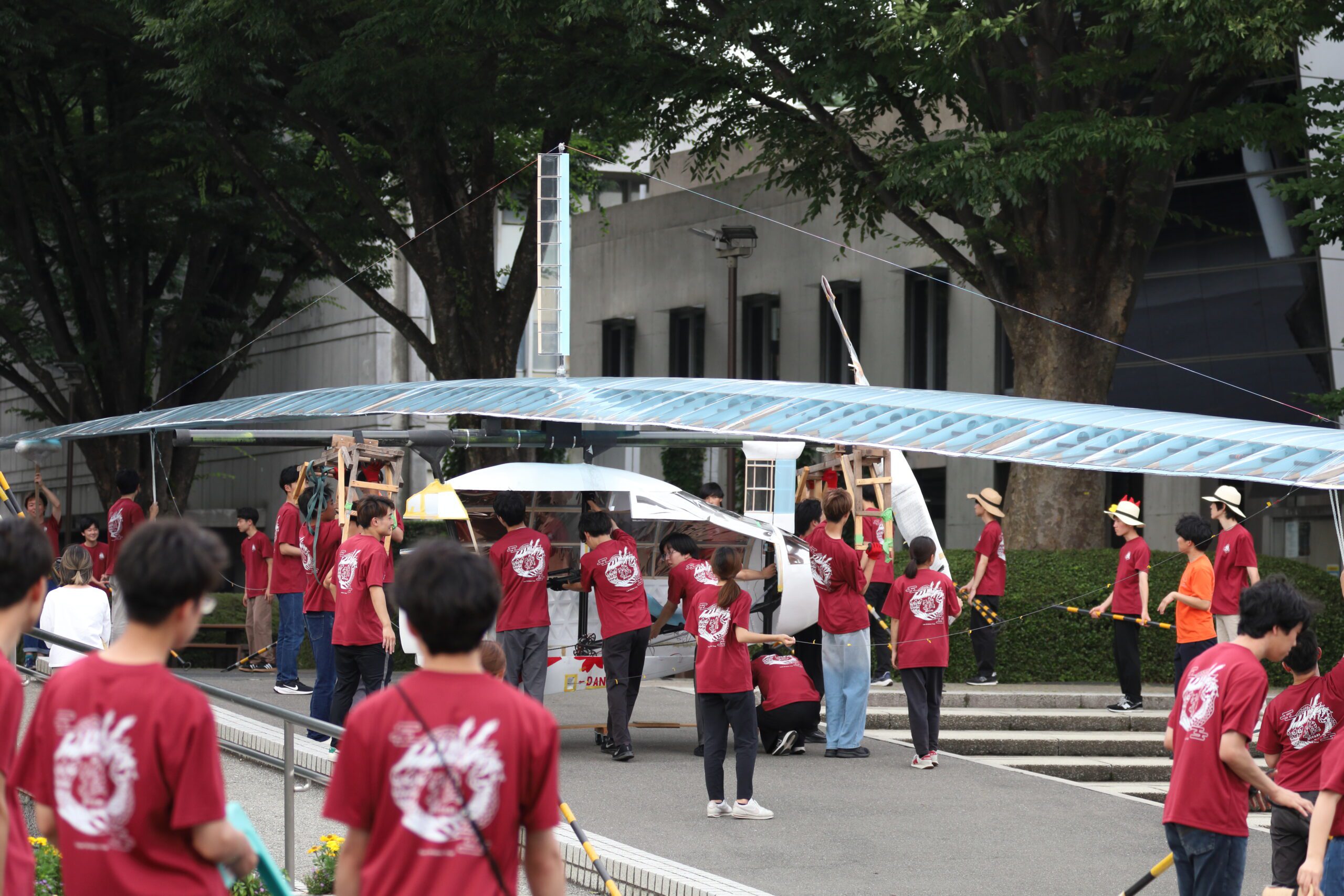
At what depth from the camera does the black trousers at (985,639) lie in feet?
48.8

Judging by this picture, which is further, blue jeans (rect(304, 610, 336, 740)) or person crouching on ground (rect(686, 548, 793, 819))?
blue jeans (rect(304, 610, 336, 740))

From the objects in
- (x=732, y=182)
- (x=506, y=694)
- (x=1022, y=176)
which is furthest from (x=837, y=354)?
(x=506, y=694)

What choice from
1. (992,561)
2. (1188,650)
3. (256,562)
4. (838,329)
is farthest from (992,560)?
(838,329)

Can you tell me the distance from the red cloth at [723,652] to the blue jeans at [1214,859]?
3.96 m

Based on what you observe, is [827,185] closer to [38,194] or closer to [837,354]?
[837,354]

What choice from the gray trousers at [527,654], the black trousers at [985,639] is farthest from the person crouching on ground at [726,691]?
the black trousers at [985,639]

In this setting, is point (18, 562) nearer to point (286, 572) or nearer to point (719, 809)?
point (719, 809)

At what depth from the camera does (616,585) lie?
430 inches

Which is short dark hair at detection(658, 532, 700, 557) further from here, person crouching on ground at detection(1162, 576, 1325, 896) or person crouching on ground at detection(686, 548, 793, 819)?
person crouching on ground at detection(1162, 576, 1325, 896)

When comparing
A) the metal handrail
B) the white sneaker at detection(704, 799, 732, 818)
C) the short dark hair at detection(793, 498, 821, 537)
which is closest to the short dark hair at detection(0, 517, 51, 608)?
the metal handrail

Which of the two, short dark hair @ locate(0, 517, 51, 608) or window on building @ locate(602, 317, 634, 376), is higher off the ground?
window on building @ locate(602, 317, 634, 376)

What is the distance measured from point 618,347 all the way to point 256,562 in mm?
17354

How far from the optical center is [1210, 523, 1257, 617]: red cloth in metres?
12.0

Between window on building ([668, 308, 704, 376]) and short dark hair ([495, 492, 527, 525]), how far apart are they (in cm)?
1974
